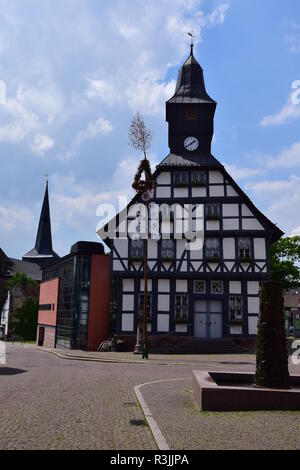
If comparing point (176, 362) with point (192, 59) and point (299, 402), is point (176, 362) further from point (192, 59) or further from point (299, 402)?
point (192, 59)

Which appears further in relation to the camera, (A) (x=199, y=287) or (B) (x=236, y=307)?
(A) (x=199, y=287)

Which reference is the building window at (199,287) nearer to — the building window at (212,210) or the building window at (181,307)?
the building window at (181,307)

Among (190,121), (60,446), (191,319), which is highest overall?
(190,121)

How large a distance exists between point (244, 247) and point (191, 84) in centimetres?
1394

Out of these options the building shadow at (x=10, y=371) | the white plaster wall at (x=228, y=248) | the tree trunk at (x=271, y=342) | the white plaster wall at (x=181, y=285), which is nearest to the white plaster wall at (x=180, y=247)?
the white plaster wall at (x=181, y=285)

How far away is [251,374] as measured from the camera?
11.7m

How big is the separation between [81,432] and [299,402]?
15.1 feet

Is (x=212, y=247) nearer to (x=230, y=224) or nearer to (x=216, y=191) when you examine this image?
(x=230, y=224)

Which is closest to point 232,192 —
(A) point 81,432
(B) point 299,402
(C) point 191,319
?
(C) point 191,319

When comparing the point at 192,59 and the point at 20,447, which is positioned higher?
the point at 192,59

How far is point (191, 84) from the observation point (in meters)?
34.4

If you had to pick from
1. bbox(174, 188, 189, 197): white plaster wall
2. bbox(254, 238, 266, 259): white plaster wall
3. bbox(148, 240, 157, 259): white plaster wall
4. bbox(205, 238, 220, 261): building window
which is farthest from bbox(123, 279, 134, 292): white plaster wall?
bbox(254, 238, 266, 259): white plaster wall

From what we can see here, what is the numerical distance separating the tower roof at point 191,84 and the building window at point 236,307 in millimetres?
15123

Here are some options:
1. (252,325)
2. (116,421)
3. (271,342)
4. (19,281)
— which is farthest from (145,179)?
(19,281)
